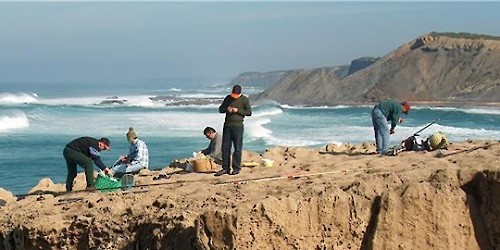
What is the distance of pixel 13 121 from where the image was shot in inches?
1644

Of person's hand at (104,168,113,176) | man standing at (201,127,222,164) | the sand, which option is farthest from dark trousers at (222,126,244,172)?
Answer: person's hand at (104,168,113,176)

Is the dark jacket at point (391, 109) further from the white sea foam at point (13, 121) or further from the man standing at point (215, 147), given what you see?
the white sea foam at point (13, 121)

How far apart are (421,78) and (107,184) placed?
71644 mm

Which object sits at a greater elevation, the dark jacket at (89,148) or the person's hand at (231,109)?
the person's hand at (231,109)

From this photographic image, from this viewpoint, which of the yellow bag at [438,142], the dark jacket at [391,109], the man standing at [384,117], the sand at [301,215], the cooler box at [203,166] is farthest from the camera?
the dark jacket at [391,109]

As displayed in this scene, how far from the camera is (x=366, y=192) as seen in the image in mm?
7793

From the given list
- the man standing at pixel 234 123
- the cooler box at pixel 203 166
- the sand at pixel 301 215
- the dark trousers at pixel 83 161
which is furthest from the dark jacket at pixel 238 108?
the dark trousers at pixel 83 161

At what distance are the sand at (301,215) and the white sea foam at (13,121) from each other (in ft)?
102

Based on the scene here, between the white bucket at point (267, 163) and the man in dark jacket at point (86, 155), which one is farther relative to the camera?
the white bucket at point (267, 163)

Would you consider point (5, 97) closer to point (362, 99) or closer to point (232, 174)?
point (362, 99)

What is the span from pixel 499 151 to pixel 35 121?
3672 centimetres

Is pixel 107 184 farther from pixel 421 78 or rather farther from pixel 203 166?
pixel 421 78

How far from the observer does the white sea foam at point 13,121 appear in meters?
39.4

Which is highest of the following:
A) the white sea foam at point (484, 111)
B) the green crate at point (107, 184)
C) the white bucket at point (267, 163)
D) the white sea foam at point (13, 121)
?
the white bucket at point (267, 163)
